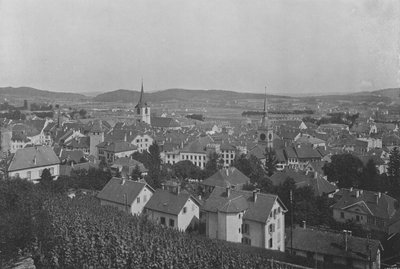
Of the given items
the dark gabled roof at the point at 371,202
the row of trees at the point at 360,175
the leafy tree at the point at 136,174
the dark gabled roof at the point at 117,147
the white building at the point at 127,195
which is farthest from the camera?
the dark gabled roof at the point at 117,147

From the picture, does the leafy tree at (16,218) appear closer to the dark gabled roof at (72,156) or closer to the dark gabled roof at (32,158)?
the dark gabled roof at (32,158)

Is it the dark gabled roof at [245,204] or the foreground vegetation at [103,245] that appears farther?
the dark gabled roof at [245,204]

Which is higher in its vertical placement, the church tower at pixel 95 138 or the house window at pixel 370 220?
the church tower at pixel 95 138

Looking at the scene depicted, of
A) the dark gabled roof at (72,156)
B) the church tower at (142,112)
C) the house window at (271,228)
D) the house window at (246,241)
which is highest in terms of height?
the church tower at (142,112)

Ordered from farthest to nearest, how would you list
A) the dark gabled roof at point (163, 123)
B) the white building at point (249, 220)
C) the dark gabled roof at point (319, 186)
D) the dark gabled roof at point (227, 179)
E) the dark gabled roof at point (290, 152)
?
the dark gabled roof at point (163, 123)
the dark gabled roof at point (290, 152)
the dark gabled roof at point (227, 179)
the dark gabled roof at point (319, 186)
the white building at point (249, 220)

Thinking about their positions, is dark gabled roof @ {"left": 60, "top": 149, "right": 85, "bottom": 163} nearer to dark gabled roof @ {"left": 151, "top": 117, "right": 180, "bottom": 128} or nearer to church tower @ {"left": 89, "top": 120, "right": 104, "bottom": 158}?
church tower @ {"left": 89, "top": 120, "right": 104, "bottom": 158}

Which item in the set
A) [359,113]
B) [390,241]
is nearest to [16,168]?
[390,241]

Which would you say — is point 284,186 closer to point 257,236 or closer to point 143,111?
point 257,236

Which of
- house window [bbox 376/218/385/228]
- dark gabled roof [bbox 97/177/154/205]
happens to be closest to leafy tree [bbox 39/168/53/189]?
dark gabled roof [bbox 97/177/154/205]

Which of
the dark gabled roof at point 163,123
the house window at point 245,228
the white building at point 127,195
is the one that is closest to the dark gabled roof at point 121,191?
the white building at point 127,195

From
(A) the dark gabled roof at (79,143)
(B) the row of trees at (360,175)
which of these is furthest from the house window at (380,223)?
(A) the dark gabled roof at (79,143)
